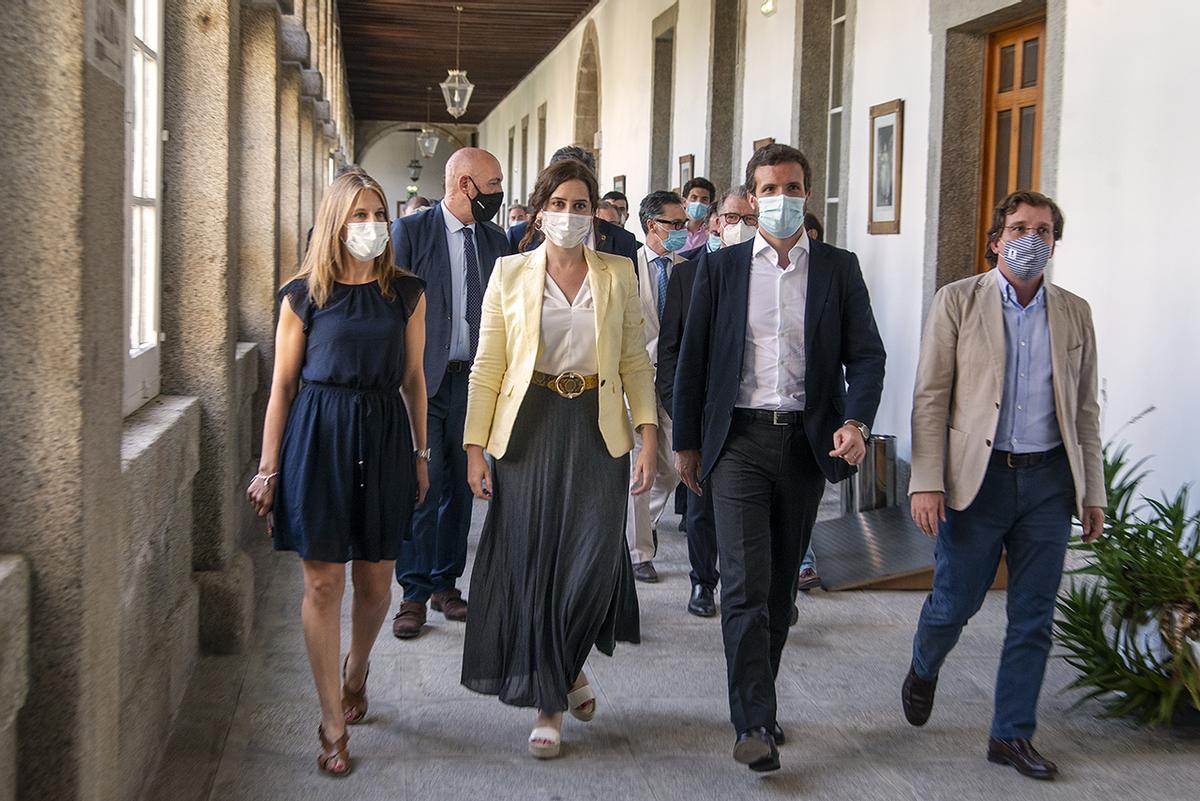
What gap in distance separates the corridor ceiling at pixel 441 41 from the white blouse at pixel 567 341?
15.9 metres

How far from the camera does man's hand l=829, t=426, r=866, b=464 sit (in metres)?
4.11

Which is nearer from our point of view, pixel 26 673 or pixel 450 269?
A: pixel 26 673

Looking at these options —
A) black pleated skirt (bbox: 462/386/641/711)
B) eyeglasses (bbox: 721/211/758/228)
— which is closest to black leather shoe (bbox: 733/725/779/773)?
black pleated skirt (bbox: 462/386/641/711)

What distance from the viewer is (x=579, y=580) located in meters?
4.27

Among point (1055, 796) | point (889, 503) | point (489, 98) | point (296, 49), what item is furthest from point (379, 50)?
point (1055, 796)

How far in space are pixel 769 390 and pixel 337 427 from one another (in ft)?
3.99

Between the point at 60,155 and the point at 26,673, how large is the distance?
88 centimetres

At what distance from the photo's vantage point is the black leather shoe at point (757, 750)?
161 inches

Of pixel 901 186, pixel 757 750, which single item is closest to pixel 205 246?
pixel 757 750

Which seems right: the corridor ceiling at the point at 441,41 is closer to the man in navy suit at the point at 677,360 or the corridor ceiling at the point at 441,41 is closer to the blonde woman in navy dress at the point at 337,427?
the man in navy suit at the point at 677,360

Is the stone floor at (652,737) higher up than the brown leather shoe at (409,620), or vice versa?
the brown leather shoe at (409,620)

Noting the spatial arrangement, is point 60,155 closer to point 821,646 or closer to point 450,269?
point 450,269

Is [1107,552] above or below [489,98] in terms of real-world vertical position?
below

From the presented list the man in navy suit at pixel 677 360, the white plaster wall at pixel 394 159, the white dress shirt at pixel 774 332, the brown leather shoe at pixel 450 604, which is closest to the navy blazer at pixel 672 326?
the man in navy suit at pixel 677 360
